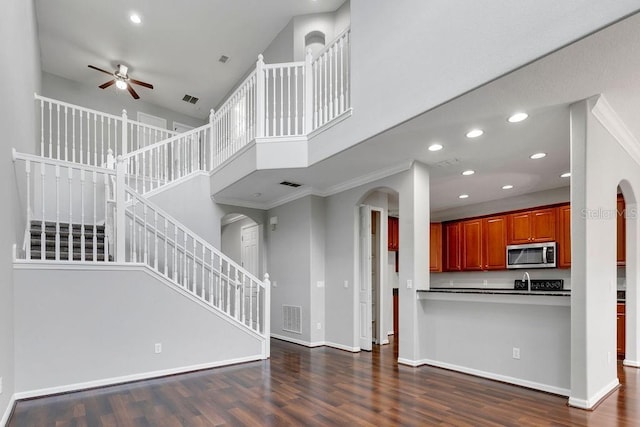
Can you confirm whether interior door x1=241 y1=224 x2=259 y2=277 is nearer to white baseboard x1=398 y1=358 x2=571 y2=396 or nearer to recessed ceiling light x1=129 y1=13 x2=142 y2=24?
white baseboard x1=398 y1=358 x2=571 y2=396

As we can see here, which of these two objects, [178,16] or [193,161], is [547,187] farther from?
[178,16]

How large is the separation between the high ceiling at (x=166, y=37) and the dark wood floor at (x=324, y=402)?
551 cm

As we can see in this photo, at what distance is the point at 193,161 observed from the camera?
22.8ft

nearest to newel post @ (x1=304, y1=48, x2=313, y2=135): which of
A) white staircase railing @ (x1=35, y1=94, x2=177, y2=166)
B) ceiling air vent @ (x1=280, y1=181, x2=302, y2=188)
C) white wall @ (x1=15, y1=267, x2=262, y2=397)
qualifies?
ceiling air vent @ (x1=280, y1=181, x2=302, y2=188)

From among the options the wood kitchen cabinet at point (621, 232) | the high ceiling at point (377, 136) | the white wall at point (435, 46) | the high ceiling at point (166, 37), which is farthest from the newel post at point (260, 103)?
the wood kitchen cabinet at point (621, 232)

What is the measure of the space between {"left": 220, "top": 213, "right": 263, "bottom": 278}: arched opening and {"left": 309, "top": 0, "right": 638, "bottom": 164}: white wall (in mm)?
3897

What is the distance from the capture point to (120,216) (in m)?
4.39

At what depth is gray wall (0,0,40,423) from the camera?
9.95ft

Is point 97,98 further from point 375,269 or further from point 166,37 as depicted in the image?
point 375,269

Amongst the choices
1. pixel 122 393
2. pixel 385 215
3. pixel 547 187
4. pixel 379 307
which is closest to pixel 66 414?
pixel 122 393

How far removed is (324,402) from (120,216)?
123 inches

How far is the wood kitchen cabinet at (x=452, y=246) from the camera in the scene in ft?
26.1

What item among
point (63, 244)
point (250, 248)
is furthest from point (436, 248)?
point (63, 244)

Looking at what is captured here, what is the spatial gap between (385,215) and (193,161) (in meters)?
3.72
